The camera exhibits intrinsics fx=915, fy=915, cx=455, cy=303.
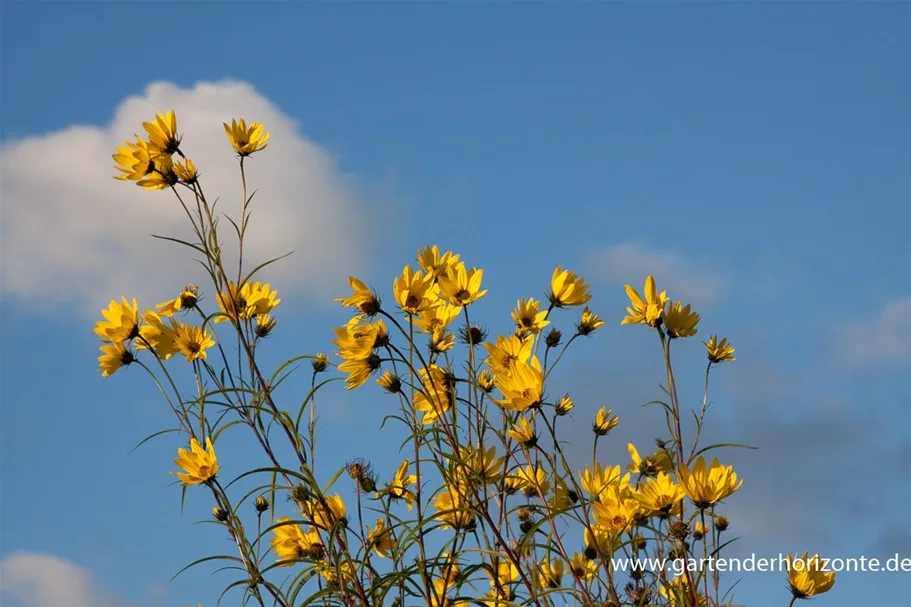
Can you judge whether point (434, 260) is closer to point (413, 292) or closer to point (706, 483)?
point (413, 292)

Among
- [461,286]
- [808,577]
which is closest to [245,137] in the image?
[461,286]

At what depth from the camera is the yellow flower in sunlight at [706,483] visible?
1987 mm

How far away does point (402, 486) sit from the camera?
231cm

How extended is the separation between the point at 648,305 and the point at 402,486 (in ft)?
2.54

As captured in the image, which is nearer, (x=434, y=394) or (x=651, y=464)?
(x=434, y=394)

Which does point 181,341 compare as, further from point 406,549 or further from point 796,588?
point 796,588

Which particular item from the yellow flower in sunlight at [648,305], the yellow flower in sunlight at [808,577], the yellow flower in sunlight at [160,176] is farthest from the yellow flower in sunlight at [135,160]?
the yellow flower in sunlight at [808,577]

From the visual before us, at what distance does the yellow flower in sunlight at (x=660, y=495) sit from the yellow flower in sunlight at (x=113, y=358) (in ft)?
4.45

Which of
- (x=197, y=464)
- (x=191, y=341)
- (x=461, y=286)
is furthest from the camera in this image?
(x=191, y=341)

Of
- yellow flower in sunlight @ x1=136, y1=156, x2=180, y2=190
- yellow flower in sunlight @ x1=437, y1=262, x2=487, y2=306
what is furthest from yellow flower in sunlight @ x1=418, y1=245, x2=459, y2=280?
yellow flower in sunlight @ x1=136, y1=156, x2=180, y2=190

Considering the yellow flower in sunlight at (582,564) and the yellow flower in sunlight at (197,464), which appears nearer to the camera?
the yellow flower in sunlight at (197,464)

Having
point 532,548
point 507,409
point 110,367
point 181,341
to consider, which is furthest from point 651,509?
point 110,367

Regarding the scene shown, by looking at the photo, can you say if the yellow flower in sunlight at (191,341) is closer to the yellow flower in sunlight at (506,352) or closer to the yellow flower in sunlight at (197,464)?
the yellow flower in sunlight at (197,464)

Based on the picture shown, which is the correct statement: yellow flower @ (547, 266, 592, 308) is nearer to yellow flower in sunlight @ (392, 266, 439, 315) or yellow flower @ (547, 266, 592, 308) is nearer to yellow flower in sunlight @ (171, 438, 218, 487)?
yellow flower in sunlight @ (392, 266, 439, 315)
